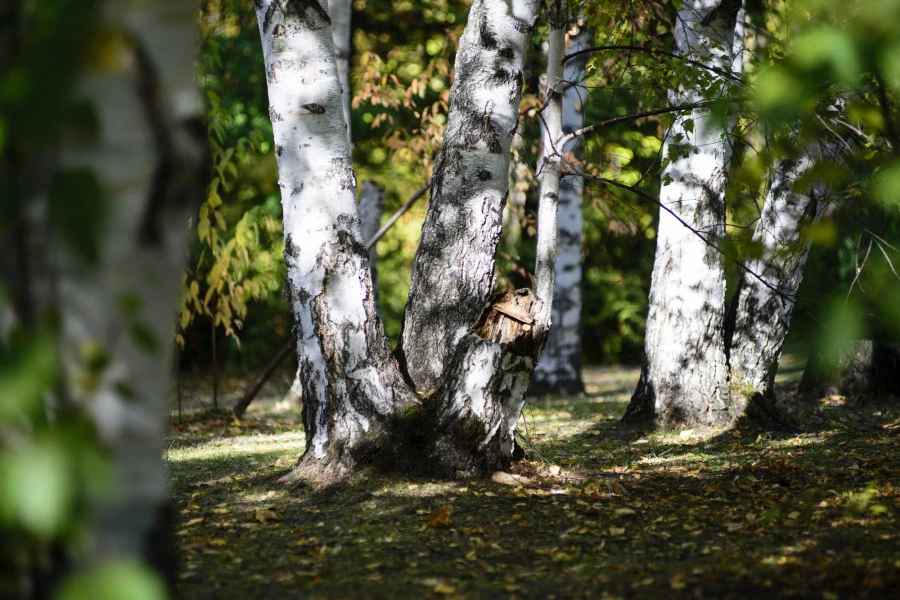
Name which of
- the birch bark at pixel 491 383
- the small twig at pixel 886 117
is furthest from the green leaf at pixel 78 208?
the birch bark at pixel 491 383

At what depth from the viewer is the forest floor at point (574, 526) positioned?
2459mm

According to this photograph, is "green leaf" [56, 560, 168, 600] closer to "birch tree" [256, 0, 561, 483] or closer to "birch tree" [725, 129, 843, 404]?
"birch tree" [256, 0, 561, 483]

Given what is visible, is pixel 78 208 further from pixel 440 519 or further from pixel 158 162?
pixel 440 519

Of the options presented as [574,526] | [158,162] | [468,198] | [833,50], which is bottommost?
[574,526]

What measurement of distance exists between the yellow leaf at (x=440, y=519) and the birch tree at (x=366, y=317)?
56 centimetres

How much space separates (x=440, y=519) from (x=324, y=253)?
1.31 meters

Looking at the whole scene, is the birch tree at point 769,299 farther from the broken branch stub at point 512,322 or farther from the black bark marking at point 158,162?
the black bark marking at point 158,162

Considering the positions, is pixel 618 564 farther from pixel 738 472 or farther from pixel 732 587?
pixel 738 472

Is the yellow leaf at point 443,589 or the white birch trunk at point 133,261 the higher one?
the white birch trunk at point 133,261

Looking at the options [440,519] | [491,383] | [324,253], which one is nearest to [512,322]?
[491,383]

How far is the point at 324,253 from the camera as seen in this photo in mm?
3748

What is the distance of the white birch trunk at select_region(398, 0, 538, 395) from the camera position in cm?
399

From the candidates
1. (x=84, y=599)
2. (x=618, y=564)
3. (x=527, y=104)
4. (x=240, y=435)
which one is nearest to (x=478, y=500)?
(x=618, y=564)

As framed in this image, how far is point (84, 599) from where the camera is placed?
3.70 ft
